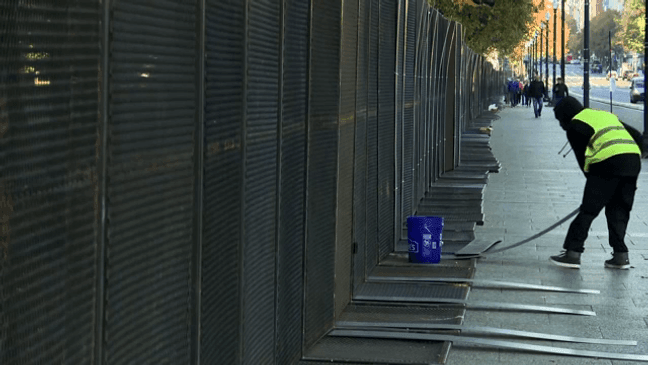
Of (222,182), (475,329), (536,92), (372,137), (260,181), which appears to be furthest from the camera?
(536,92)

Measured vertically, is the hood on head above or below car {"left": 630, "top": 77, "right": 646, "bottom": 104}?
below

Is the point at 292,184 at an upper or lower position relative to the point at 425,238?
upper

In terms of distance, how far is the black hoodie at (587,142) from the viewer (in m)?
10.6

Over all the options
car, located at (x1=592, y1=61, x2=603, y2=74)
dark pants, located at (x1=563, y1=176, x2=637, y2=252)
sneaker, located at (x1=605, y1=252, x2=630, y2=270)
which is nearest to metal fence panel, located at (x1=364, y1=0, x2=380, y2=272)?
dark pants, located at (x1=563, y1=176, x2=637, y2=252)

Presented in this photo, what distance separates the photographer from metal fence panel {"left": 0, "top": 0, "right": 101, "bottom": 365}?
96.4 inches

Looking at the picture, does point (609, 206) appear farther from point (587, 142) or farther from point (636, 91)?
point (636, 91)

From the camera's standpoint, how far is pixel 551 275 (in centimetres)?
1047

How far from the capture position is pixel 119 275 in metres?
3.29

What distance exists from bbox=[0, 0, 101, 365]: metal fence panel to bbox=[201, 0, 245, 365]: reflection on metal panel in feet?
4.06

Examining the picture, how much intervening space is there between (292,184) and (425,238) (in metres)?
4.50

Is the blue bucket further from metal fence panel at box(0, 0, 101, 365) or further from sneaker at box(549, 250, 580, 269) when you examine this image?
metal fence panel at box(0, 0, 101, 365)

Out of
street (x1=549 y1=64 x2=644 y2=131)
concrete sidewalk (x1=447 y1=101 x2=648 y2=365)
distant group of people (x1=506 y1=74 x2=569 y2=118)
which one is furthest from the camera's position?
street (x1=549 y1=64 x2=644 y2=131)

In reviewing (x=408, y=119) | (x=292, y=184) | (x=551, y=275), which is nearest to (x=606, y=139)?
(x=551, y=275)

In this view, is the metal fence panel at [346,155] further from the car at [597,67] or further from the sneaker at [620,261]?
the car at [597,67]
